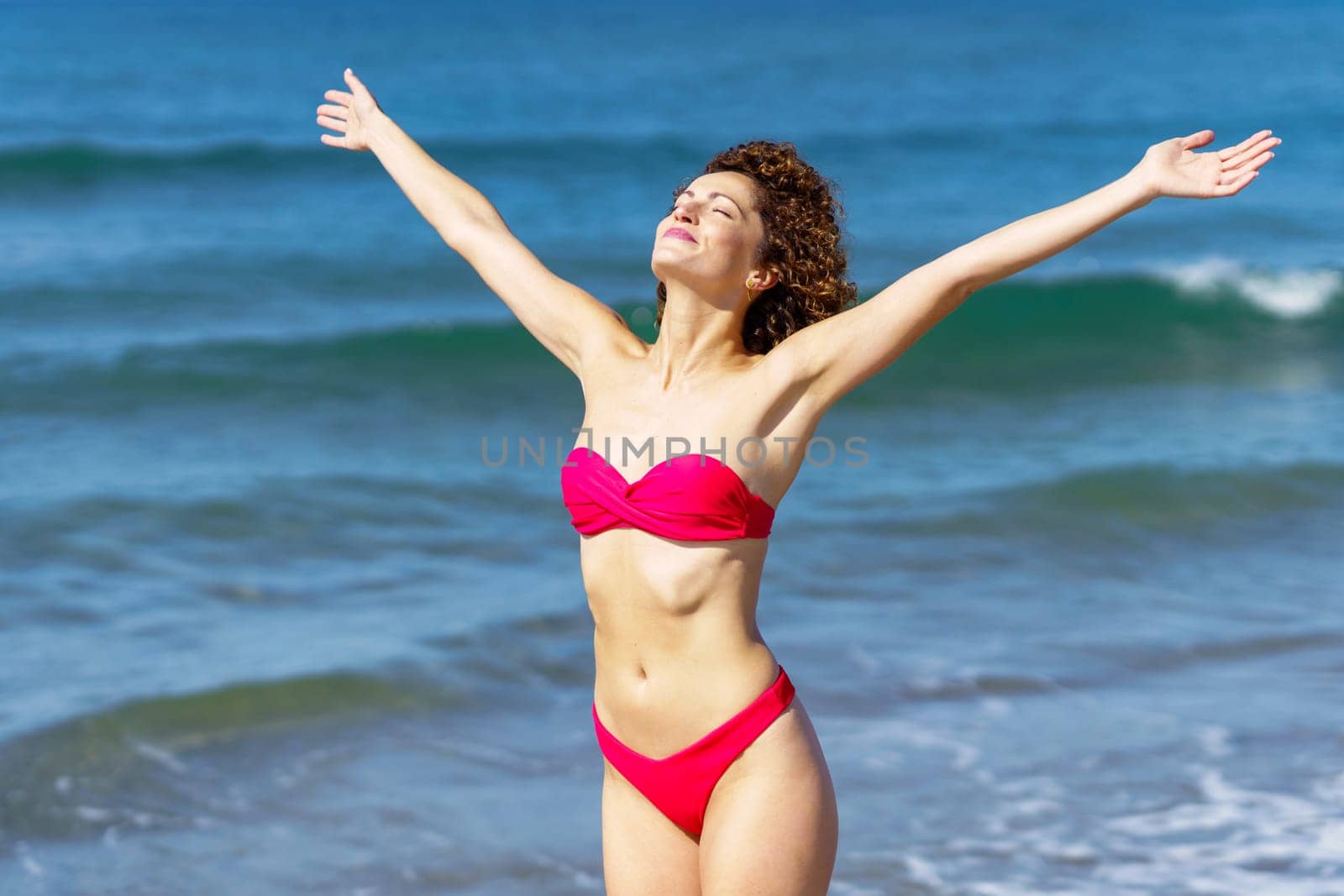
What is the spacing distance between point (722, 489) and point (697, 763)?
1.83 ft

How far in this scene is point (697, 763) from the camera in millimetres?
3025

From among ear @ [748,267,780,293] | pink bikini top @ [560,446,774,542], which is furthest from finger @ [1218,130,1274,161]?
pink bikini top @ [560,446,774,542]

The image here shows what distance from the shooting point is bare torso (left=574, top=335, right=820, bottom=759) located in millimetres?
3039

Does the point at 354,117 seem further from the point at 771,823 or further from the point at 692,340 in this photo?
the point at 771,823

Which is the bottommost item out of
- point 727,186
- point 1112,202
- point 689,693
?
point 689,693

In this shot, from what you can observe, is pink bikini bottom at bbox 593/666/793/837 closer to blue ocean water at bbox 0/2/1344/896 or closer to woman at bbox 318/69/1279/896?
woman at bbox 318/69/1279/896

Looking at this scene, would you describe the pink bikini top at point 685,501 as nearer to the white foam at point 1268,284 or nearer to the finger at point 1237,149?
the finger at point 1237,149

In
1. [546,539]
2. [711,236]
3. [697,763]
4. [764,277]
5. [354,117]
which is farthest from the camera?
[546,539]

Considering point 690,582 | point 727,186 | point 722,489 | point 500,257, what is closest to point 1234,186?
point 727,186

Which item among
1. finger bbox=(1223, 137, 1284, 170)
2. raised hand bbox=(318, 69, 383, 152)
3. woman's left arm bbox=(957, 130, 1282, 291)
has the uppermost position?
raised hand bbox=(318, 69, 383, 152)

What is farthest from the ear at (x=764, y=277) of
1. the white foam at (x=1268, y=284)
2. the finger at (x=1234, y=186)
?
the white foam at (x=1268, y=284)

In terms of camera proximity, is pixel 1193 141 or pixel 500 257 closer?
pixel 1193 141

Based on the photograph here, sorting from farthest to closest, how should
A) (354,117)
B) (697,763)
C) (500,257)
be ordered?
1. (354,117)
2. (500,257)
3. (697,763)

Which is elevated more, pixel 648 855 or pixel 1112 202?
pixel 1112 202
